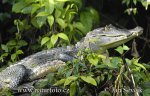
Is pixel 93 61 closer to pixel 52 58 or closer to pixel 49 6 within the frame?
pixel 52 58

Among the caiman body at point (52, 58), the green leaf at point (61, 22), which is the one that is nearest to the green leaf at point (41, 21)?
the green leaf at point (61, 22)

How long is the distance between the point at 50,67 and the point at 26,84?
0.43 m

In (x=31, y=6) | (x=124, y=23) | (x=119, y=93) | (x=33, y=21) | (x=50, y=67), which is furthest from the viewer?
(x=124, y=23)

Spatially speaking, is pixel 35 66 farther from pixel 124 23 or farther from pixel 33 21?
pixel 124 23

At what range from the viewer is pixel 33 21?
7176 mm

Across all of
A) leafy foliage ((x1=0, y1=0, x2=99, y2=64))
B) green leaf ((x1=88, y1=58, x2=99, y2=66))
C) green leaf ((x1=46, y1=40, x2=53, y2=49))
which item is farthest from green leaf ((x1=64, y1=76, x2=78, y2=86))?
green leaf ((x1=46, y1=40, x2=53, y2=49))

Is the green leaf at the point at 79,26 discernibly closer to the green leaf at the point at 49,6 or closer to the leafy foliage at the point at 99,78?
the green leaf at the point at 49,6

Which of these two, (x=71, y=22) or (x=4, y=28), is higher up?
(x=71, y=22)

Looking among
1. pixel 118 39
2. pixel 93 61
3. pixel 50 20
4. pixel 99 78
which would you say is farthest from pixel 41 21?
pixel 99 78

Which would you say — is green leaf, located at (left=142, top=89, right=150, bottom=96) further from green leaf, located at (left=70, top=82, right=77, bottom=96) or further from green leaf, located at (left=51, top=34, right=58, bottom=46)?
green leaf, located at (left=51, top=34, right=58, bottom=46)

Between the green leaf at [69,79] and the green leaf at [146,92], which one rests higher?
the green leaf at [69,79]

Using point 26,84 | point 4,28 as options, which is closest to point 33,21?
point 4,28

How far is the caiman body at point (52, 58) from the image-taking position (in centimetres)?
534

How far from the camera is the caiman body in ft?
17.5
